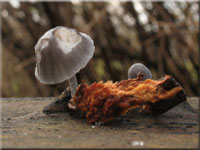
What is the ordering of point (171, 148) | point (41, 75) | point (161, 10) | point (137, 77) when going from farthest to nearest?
point (161, 10) < point (137, 77) < point (41, 75) < point (171, 148)

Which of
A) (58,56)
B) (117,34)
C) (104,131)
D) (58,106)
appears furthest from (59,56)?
(117,34)

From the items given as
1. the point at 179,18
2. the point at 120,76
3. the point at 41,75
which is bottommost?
the point at 120,76

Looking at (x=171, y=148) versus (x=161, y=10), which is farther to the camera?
(x=161, y=10)

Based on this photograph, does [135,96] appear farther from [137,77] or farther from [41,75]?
[41,75]

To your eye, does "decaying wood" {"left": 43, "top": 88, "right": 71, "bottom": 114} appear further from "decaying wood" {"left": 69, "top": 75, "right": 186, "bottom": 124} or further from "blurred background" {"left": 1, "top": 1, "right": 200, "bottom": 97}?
"blurred background" {"left": 1, "top": 1, "right": 200, "bottom": 97}

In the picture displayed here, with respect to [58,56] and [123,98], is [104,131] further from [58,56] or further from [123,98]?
[58,56]

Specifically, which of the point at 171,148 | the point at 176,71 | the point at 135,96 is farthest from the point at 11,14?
the point at 171,148

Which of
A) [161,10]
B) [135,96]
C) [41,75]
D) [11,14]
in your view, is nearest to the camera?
[135,96]
